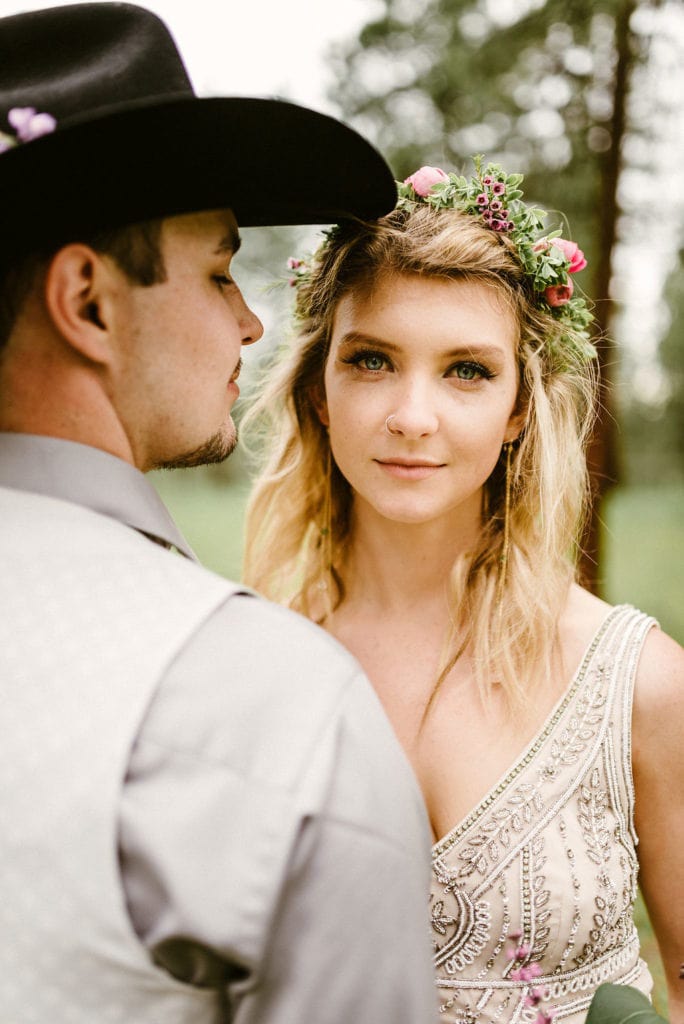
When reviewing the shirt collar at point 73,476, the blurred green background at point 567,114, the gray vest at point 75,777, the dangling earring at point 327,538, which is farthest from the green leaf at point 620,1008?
the blurred green background at point 567,114

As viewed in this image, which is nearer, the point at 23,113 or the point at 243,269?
the point at 23,113

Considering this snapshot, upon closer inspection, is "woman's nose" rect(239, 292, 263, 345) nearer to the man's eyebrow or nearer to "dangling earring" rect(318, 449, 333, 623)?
the man's eyebrow

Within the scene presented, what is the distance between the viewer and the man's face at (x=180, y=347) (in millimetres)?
1473

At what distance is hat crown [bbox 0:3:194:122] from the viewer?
4.75 ft

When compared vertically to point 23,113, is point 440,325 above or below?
below

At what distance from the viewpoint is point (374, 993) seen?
44.8 inches

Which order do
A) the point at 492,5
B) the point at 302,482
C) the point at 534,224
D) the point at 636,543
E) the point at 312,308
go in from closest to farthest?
the point at 534,224 < the point at 312,308 < the point at 302,482 < the point at 492,5 < the point at 636,543

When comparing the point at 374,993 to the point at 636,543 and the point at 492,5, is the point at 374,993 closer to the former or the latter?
the point at 492,5

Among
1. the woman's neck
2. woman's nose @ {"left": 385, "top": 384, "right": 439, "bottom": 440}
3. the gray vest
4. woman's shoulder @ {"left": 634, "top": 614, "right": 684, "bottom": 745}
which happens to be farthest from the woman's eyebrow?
the gray vest

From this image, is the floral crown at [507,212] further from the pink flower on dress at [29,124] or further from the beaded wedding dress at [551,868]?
the pink flower on dress at [29,124]

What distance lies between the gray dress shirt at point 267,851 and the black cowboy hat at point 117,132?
2.40 feet

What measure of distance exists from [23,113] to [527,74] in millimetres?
6115

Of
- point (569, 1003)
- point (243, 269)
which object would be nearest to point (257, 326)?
point (569, 1003)

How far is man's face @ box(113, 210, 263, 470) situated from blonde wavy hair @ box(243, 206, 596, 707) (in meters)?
0.77
